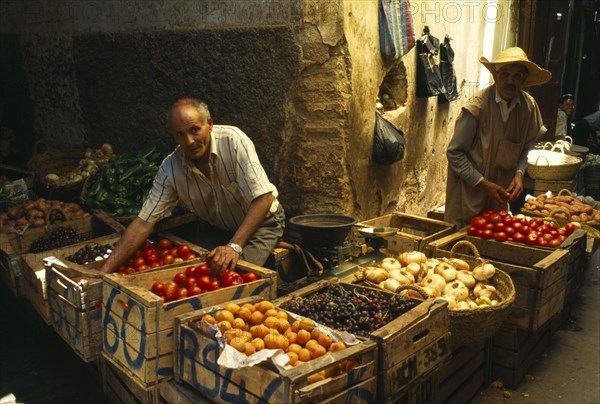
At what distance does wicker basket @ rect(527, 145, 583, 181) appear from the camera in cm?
750

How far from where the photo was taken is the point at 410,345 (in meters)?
2.73

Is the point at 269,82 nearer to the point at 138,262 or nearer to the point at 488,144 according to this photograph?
the point at 488,144

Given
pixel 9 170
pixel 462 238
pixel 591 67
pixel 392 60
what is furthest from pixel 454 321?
pixel 591 67

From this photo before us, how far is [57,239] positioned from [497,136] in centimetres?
393

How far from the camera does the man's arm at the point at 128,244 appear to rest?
3.91 m

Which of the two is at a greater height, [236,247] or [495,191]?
[495,191]

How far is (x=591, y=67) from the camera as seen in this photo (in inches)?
645

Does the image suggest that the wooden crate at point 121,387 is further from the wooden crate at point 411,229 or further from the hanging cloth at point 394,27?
the hanging cloth at point 394,27

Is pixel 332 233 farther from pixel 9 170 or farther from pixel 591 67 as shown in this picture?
pixel 591 67

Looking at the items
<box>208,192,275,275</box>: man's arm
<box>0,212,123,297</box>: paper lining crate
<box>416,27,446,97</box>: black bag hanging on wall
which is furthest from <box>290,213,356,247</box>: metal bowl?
<box>416,27,446,97</box>: black bag hanging on wall

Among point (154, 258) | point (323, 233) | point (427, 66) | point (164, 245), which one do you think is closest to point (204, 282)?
point (154, 258)

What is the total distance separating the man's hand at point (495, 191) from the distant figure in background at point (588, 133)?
8.90m

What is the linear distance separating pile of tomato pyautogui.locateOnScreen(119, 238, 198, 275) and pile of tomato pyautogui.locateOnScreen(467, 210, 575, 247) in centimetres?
225

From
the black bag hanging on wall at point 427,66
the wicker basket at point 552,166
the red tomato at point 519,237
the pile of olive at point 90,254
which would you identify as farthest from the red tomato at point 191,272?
the wicker basket at point 552,166
